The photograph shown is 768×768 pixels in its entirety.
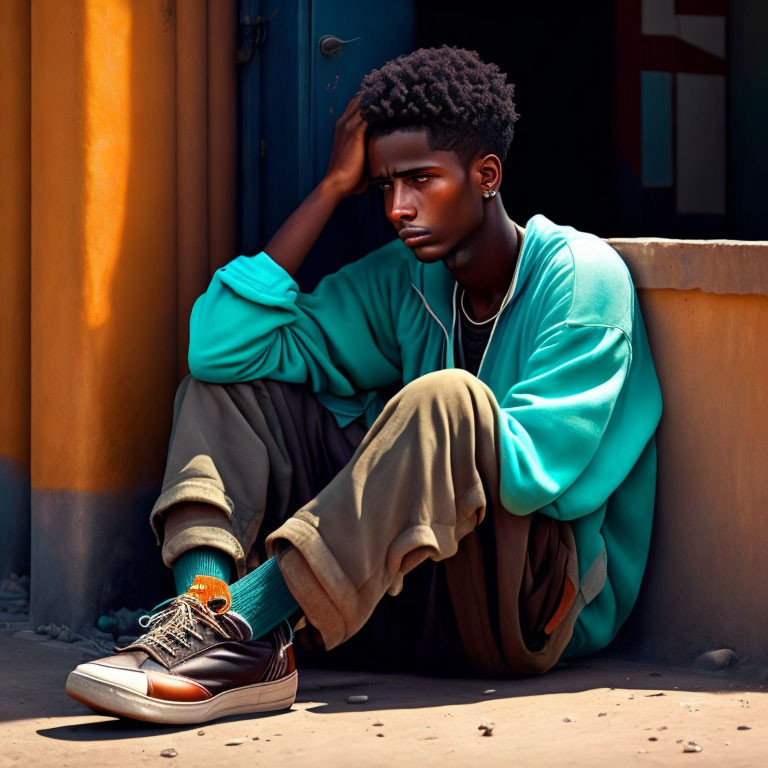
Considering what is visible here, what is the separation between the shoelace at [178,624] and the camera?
299cm

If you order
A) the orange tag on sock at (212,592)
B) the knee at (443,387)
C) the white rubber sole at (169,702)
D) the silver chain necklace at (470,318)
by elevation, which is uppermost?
the silver chain necklace at (470,318)

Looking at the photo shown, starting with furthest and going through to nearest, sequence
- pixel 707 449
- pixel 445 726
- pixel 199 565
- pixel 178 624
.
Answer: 1. pixel 707 449
2. pixel 199 565
3. pixel 178 624
4. pixel 445 726

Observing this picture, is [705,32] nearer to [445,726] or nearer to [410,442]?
[410,442]

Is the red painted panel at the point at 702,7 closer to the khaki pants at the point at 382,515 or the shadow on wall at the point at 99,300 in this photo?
the shadow on wall at the point at 99,300

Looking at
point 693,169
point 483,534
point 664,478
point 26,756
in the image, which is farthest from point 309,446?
point 693,169

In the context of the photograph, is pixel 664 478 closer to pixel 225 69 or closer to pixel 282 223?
pixel 282 223

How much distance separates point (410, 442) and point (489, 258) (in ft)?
2.36

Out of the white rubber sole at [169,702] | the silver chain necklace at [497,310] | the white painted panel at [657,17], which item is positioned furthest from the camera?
Answer: the white painted panel at [657,17]

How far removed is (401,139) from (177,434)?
0.87 m

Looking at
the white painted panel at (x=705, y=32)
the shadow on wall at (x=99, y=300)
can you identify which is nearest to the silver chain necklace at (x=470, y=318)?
the shadow on wall at (x=99, y=300)

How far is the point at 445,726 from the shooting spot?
290 cm

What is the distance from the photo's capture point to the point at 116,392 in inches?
153

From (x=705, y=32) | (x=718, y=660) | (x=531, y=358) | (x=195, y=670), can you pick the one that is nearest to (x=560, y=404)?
(x=531, y=358)

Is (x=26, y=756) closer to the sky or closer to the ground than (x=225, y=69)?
closer to the ground
